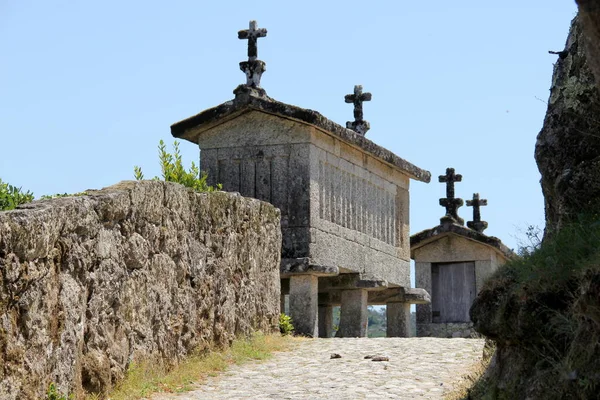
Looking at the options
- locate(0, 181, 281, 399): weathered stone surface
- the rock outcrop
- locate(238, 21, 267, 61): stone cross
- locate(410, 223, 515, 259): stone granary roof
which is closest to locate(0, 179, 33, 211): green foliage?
locate(0, 181, 281, 399): weathered stone surface

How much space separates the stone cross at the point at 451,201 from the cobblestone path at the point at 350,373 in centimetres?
828

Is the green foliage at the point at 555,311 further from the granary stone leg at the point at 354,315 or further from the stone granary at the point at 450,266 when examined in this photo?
the stone granary at the point at 450,266

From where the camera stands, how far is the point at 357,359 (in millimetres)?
10438

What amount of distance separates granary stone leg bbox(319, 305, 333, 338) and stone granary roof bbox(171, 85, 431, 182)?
2971mm

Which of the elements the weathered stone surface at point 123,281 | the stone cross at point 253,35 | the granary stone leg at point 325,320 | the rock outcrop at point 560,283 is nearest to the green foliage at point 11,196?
the weathered stone surface at point 123,281

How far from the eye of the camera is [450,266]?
20125mm

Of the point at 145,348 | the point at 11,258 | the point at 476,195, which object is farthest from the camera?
the point at 476,195

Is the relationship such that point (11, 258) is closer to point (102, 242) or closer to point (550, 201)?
point (102, 242)

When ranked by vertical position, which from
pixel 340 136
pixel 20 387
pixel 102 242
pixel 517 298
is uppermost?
pixel 340 136

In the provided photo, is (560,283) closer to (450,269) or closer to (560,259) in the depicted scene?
(560,259)

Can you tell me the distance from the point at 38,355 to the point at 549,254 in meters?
3.34

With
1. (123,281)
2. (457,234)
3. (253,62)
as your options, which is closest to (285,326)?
(253,62)

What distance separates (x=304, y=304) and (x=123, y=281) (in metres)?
4.86

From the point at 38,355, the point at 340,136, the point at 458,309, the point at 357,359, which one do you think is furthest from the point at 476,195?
the point at 38,355
